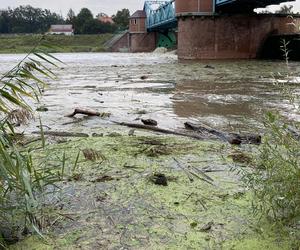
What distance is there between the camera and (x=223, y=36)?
29.9 metres

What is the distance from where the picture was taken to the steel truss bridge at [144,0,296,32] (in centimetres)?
2834

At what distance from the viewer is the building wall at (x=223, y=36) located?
1170 inches

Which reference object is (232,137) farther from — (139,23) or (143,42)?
(139,23)

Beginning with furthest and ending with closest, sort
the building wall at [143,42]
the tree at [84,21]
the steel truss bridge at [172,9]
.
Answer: the tree at [84,21] → the building wall at [143,42] → the steel truss bridge at [172,9]

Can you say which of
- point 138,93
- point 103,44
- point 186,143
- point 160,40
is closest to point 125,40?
point 103,44

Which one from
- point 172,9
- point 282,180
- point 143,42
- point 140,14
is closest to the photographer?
point 282,180

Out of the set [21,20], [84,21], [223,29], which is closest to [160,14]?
[223,29]

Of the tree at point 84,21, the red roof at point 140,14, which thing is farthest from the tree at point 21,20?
the red roof at point 140,14

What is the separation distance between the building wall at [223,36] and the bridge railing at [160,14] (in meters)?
7.94

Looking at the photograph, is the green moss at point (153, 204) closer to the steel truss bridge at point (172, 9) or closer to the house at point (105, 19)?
the steel truss bridge at point (172, 9)

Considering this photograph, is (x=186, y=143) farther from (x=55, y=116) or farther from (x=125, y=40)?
(x=125, y=40)

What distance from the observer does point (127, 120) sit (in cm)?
659

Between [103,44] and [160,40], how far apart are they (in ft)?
Answer: 73.1

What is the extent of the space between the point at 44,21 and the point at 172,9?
6745 cm
